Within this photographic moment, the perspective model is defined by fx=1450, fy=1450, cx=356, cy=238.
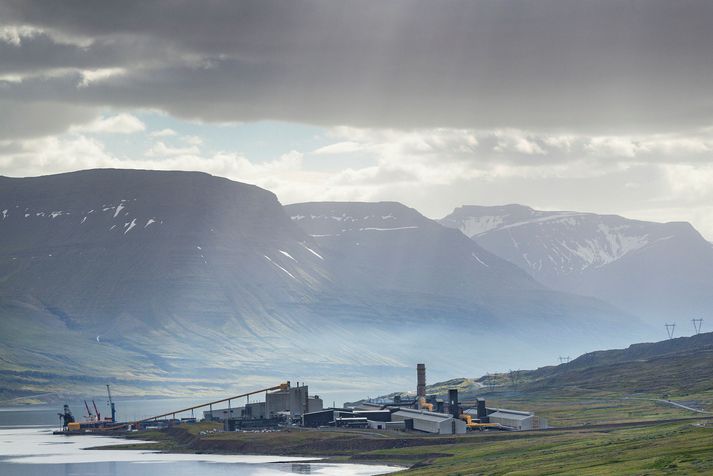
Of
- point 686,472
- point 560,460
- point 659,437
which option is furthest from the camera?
point 659,437

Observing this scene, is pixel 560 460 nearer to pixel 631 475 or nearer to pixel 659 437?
pixel 659 437

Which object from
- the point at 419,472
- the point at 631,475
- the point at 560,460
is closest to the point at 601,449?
the point at 560,460

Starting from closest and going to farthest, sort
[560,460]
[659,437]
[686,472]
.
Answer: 1. [686,472]
2. [560,460]
3. [659,437]

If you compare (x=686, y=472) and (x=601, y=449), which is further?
(x=601, y=449)

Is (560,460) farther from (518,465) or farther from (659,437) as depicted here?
(659,437)

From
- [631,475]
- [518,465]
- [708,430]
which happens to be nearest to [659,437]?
[708,430]

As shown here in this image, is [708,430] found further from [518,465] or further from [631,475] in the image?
[631,475]

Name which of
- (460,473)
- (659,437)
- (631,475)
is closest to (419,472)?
(460,473)

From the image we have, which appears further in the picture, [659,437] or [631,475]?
[659,437]
